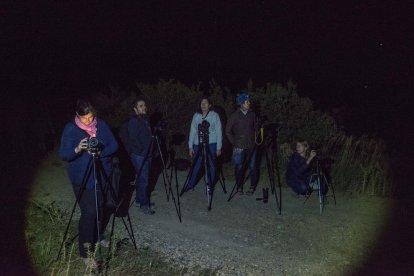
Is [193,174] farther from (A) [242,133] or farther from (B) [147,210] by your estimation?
(B) [147,210]

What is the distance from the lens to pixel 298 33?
113 feet

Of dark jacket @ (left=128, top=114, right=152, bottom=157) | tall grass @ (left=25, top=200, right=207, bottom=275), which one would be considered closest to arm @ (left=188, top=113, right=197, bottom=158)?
dark jacket @ (left=128, top=114, right=152, bottom=157)

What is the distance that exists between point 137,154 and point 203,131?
3.94ft

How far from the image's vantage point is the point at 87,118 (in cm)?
502

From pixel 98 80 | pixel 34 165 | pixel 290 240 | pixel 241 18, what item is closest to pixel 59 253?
pixel 290 240

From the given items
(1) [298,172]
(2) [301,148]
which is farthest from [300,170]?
(2) [301,148]

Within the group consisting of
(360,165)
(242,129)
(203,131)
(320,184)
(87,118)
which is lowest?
(320,184)

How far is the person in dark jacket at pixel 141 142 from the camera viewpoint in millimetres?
6723

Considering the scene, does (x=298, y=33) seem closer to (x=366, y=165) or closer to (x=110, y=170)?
(x=366, y=165)

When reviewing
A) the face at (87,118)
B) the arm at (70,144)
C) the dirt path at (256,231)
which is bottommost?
the dirt path at (256,231)

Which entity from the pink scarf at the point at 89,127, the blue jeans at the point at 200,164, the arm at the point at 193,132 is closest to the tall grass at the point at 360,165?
the blue jeans at the point at 200,164

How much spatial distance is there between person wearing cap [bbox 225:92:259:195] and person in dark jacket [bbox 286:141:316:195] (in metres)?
0.69

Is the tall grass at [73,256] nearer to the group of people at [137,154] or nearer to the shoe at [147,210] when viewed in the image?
the group of people at [137,154]

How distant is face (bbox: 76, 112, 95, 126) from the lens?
498cm
